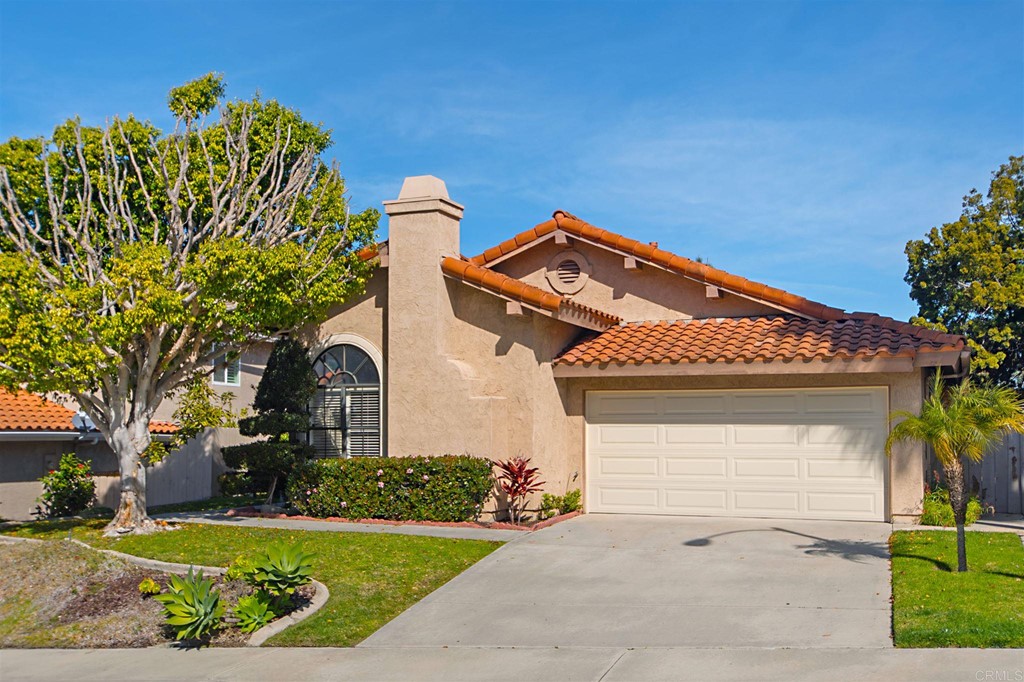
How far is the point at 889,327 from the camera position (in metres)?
17.2

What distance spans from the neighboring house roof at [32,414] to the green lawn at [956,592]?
15.7 m

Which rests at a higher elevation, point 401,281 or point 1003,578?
point 401,281

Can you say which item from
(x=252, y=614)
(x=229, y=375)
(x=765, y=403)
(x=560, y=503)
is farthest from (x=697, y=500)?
(x=229, y=375)

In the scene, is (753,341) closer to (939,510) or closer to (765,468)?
(765,468)

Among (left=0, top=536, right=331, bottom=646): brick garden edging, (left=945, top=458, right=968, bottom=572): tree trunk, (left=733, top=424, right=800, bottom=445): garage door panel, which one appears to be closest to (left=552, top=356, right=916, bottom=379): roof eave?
(left=733, top=424, right=800, bottom=445): garage door panel

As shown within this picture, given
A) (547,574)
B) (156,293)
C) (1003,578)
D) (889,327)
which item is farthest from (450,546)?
(889,327)

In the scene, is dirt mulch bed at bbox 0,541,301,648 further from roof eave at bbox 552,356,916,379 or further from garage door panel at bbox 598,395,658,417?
garage door panel at bbox 598,395,658,417

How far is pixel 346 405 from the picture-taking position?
19.5 meters

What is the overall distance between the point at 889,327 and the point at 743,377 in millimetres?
2511

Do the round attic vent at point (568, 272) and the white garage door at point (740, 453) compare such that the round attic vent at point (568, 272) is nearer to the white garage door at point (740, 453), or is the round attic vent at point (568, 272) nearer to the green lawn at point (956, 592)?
the white garage door at point (740, 453)

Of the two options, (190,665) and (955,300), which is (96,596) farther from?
(955,300)

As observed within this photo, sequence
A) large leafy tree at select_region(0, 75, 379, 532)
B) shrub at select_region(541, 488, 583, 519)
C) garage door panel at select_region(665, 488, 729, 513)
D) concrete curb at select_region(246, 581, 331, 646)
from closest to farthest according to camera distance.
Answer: concrete curb at select_region(246, 581, 331, 646), large leafy tree at select_region(0, 75, 379, 532), garage door panel at select_region(665, 488, 729, 513), shrub at select_region(541, 488, 583, 519)

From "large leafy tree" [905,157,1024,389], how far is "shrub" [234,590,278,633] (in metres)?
21.9

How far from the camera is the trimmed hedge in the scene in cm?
1689
